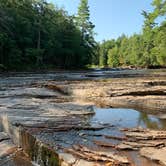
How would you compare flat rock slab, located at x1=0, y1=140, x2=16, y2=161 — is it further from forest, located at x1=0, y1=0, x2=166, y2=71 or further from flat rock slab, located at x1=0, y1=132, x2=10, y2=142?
forest, located at x1=0, y1=0, x2=166, y2=71

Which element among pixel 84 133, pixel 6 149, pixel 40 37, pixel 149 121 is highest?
pixel 40 37

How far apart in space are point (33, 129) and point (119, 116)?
3532mm

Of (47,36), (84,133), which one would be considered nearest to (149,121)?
(84,133)

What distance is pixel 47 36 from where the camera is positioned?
192ft

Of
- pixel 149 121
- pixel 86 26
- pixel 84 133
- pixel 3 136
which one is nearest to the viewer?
pixel 84 133

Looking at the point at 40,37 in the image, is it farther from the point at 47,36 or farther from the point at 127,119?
the point at 127,119

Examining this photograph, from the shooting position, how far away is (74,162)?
5.61 meters

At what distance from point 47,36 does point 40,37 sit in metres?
1.31

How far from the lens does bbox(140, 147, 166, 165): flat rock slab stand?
559 cm

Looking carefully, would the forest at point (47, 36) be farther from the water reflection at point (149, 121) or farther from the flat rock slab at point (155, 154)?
the flat rock slab at point (155, 154)

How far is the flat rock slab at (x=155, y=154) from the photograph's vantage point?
5594 mm

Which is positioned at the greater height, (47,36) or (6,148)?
(47,36)

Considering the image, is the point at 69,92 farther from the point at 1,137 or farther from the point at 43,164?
the point at 43,164

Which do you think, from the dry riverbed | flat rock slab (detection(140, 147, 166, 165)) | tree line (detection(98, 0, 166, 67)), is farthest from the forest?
flat rock slab (detection(140, 147, 166, 165))
